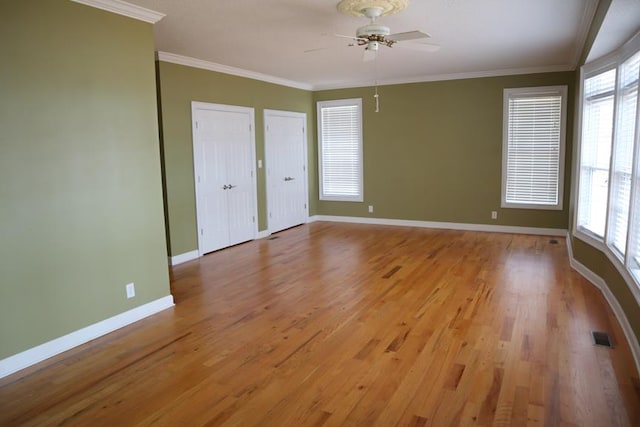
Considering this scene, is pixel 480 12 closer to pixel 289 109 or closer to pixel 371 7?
pixel 371 7

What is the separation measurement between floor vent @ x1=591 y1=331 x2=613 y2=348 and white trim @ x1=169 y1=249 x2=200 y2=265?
15.1 ft

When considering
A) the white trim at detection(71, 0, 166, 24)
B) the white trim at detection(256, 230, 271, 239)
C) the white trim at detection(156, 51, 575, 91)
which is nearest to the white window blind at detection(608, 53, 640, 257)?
the white trim at detection(156, 51, 575, 91)

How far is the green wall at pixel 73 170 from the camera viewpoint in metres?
2.94

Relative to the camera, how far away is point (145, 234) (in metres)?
3.90

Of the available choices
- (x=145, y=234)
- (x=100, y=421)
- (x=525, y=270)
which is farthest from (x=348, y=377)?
(x=525, y=270)

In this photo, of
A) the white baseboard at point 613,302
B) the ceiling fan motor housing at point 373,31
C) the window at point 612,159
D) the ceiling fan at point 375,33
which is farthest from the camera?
the ceiling fan motor housing at point 373,31

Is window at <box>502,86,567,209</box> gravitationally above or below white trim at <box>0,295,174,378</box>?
above

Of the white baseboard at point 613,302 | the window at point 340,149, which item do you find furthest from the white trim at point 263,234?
the white baseboard at point 613,302

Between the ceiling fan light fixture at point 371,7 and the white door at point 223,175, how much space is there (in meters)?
3.00

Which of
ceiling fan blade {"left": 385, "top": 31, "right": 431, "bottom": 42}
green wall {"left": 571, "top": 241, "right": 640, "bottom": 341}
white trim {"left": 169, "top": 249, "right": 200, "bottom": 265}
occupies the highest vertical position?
ceiling fan blade {"left": 385, "top": 31, "right": 431, "bottom": 42}

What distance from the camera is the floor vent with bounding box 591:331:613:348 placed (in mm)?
3160

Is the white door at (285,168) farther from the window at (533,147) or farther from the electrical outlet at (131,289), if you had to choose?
the electrical outlet at (131,289)

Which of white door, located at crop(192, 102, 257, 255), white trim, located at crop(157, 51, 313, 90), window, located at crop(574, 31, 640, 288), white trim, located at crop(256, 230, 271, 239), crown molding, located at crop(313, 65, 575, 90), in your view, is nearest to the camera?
window, located at crop(574, 31, 640, 288)

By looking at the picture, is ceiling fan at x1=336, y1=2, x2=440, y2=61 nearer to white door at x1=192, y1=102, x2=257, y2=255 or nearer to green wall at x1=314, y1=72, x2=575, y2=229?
white door at x1=192, y1=102, x2=257, y2=255
